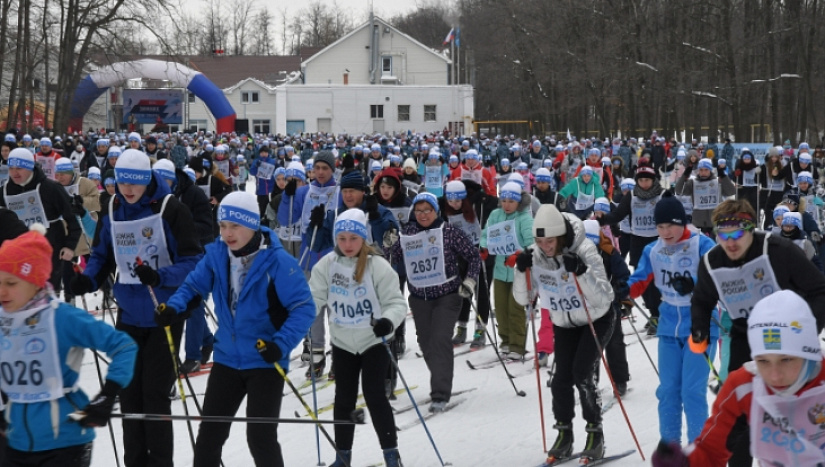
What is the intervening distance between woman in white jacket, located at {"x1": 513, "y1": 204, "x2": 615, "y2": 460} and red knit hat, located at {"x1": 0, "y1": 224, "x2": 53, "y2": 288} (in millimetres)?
2980

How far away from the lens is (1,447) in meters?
4.37

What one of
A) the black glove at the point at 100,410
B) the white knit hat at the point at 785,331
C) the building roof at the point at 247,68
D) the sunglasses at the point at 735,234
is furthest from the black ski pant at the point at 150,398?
the building roof at the point at 247,68

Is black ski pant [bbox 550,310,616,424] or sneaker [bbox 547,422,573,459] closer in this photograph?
black ski pant [bbox 550,310,616,424]

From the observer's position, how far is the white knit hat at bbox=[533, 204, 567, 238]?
621 cm

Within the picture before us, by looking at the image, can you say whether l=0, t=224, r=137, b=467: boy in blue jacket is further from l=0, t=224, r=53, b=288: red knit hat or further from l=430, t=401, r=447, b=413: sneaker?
l=430, t=401, r=447, b=413: sneaker

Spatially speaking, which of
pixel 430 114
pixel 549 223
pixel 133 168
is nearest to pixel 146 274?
pixel 133 168

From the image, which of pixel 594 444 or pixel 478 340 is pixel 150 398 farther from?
pixel 478 340

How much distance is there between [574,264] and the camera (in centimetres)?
622

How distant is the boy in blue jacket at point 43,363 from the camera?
163 inches

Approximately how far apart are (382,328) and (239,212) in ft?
3.60

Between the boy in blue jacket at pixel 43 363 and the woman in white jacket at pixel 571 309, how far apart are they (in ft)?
9.38

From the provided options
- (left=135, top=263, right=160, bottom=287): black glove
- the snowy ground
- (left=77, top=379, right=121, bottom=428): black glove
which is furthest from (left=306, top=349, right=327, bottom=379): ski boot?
(left=77, top=379, right=121, bottom=428): black glove

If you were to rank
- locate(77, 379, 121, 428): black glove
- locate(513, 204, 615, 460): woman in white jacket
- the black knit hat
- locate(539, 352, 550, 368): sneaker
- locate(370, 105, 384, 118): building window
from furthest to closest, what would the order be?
locate(370, 105, 384, 118): building window → locate(539, 352, 550, 368): sneaker → the black knit hat → locate(513, 204, 615, 460): woman in white jacket → locate(77, 379, 121, 428): black glove

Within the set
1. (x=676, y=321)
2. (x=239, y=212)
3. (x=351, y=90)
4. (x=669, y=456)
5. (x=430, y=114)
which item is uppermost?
(x=351, y=90)
